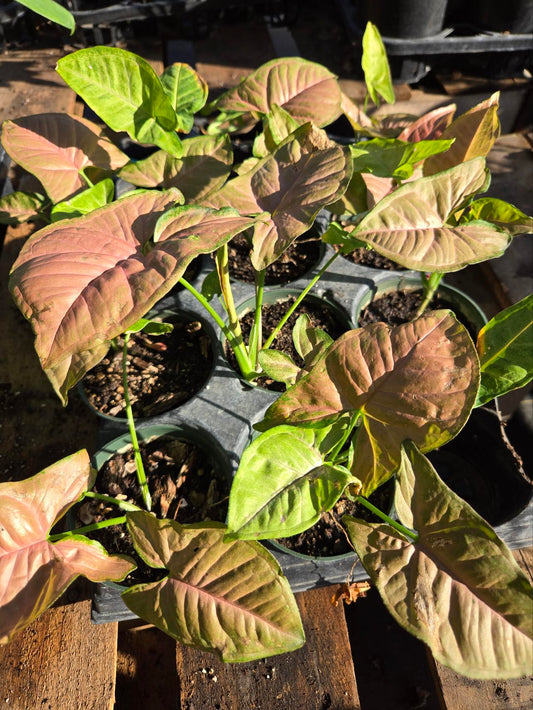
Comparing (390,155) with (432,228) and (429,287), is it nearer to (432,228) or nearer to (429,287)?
(432,228)

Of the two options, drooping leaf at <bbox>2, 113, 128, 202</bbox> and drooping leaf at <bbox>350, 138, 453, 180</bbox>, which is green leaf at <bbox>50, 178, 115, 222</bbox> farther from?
drooping leaf at <bbox>350, 138, 453, 180</bbox>

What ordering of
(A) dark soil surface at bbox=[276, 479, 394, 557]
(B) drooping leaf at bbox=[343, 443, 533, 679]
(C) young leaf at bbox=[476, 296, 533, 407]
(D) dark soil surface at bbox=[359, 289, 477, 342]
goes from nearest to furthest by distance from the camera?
(B) drooping leaf at bbox=[343, 443, 533, 679]
(C) young leaf at bbox=[476, 296, 533, 407]
(A) dark soil surface at bbox=[276, 479, 394, 557]
(D) dark soil surface at bbox=[359, 289, 477, 342]

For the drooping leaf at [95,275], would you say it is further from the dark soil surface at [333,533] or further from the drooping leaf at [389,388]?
the dark soil surface at [333,533]

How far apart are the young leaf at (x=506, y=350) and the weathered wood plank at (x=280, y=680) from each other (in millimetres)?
443

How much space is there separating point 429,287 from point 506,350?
12.4 inches

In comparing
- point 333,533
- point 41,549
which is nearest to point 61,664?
point 41,549

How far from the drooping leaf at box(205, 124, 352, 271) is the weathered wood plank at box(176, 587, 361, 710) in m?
0.59

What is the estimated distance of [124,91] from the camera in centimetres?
97

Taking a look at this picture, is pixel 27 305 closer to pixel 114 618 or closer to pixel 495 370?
pixel 114 618

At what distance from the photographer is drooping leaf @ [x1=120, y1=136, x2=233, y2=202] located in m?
0.98

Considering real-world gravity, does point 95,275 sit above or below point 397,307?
above

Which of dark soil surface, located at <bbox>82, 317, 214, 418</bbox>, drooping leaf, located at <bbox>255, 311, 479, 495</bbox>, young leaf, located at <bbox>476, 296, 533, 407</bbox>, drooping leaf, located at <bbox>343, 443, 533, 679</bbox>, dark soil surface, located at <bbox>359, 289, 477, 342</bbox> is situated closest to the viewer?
drooping leaf, located at <bbox>343, 443, 533, 679</bbox>

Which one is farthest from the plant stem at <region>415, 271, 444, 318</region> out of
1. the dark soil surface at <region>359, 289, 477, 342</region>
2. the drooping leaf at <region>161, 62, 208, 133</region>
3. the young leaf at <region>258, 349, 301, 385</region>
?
the drooping leaf at <region>161, 62, 208, 133</region>

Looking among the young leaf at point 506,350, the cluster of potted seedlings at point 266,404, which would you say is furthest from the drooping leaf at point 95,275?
the young leaf at point 506,350
